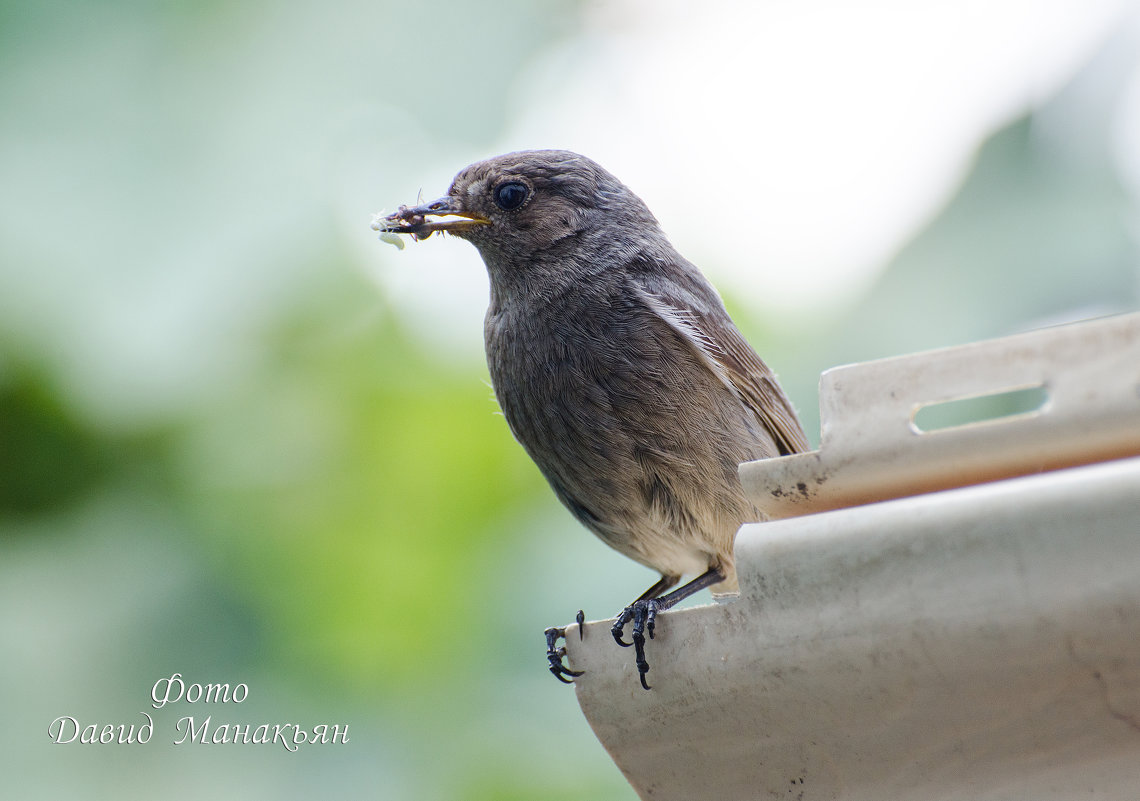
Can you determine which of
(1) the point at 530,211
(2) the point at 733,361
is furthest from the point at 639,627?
(1) the point at 530,211

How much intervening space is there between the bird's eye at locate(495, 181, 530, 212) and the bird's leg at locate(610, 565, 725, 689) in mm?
1111

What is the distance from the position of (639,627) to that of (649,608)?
23cm

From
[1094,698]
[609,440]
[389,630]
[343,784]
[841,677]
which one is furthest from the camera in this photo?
[389,630]

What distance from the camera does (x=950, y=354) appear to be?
109 cm

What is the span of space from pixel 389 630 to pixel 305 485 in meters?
0.66

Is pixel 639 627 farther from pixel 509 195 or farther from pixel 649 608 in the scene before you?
pixel 509 195

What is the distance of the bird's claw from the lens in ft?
4.72

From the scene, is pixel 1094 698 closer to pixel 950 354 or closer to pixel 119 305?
pixel 950 354

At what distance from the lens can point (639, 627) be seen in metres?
1.75

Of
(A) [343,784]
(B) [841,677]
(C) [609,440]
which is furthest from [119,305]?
(B) [841,677]

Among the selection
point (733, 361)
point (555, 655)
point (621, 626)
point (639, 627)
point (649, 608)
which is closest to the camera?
point (639, 627)

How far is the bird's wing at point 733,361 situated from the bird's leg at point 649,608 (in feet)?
1.38

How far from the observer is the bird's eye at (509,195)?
9.33 ft

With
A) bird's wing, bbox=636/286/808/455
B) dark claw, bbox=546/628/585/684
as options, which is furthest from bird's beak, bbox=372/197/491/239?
dark claw, bbox=546/628/585/684
